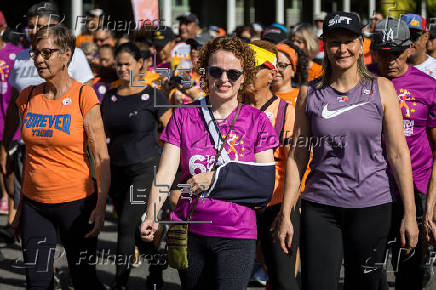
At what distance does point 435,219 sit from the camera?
16.0 feet

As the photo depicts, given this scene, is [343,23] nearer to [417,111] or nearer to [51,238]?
[417,111]

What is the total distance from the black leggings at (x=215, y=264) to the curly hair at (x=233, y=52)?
85 cm

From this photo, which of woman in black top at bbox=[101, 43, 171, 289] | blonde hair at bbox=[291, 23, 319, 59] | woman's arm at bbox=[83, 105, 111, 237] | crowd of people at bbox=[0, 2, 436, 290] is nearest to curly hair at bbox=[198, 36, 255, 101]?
crowd of people at bbox=[0, 2, 436, 290]

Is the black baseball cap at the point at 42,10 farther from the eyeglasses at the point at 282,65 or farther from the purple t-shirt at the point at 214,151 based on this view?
the purple t-shirt at the point at 214,151

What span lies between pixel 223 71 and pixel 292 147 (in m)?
0.74

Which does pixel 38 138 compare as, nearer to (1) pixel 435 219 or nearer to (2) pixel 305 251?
(2) pixel 305 251

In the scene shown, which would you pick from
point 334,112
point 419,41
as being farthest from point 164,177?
point 419,41

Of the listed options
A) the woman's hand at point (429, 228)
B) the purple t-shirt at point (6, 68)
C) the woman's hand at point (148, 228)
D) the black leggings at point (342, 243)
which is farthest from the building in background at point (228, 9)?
the woman's hand at point (148, 228)

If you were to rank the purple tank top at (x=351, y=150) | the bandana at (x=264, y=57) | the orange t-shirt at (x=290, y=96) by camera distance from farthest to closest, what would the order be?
the orange t-shirt at (x=290, y=96) < the bandana at (x=264, y=57) < the purple tank top at (x=351, y=150)

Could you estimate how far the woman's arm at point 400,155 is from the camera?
413cm

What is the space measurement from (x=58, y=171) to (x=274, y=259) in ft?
5.05

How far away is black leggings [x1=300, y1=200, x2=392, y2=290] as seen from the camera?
4109mm

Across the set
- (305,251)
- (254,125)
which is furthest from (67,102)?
(305,251)

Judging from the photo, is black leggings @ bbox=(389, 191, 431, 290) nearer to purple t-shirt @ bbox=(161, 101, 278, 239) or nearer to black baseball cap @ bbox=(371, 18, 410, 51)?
black baseball cap @ bbox=(371, 18, 410, 51)
